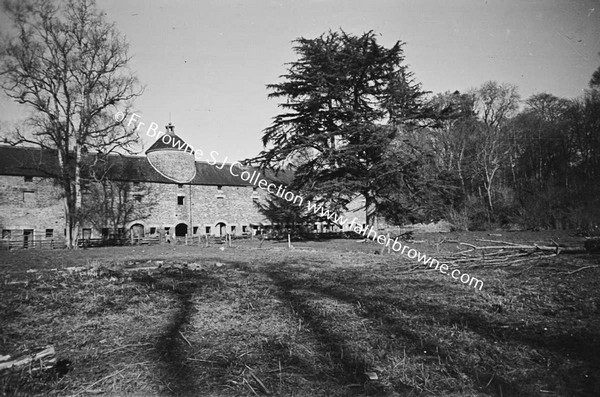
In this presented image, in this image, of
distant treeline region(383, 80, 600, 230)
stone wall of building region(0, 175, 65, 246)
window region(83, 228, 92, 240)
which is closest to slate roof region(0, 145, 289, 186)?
stone wall of building region(0, 175, 65, 246)

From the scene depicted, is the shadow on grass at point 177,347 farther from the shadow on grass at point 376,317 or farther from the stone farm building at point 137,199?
the stone farm building at point 137,199

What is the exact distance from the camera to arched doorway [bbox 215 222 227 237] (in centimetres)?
3256

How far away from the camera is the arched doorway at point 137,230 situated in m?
28.1

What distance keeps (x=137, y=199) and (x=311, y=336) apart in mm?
29372

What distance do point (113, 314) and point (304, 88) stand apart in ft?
58.7

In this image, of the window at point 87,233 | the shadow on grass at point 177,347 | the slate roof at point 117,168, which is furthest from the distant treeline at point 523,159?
the window at point 87,233

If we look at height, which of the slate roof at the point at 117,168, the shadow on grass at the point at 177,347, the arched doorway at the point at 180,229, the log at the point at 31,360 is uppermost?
the slate roof at the point at 117,168

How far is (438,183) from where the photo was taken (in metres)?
17.8

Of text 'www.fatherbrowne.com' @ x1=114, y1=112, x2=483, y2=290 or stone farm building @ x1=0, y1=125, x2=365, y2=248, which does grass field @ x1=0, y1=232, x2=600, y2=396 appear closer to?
text 'www.fatherbrowne.com' @ x1=114, y1=112, x2=483, y2=290

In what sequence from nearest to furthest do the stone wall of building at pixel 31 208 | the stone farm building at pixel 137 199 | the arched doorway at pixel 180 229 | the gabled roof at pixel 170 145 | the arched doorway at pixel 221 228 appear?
the stone wall of building at pixel 31 208, the stone farm building at pixel 137 199, the arched doorway at pixel 180 229, the gabled roof at pixel 170 145, the arched doorway at pixel 221 228

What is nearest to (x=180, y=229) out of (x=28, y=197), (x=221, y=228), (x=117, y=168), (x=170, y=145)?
(x=221, y=228)

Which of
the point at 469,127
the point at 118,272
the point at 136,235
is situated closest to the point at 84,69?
the point at 136,235

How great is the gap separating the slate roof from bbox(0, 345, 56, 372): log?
23.0 meters

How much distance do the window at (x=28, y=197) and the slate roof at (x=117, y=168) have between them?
A: 58.3 inches
